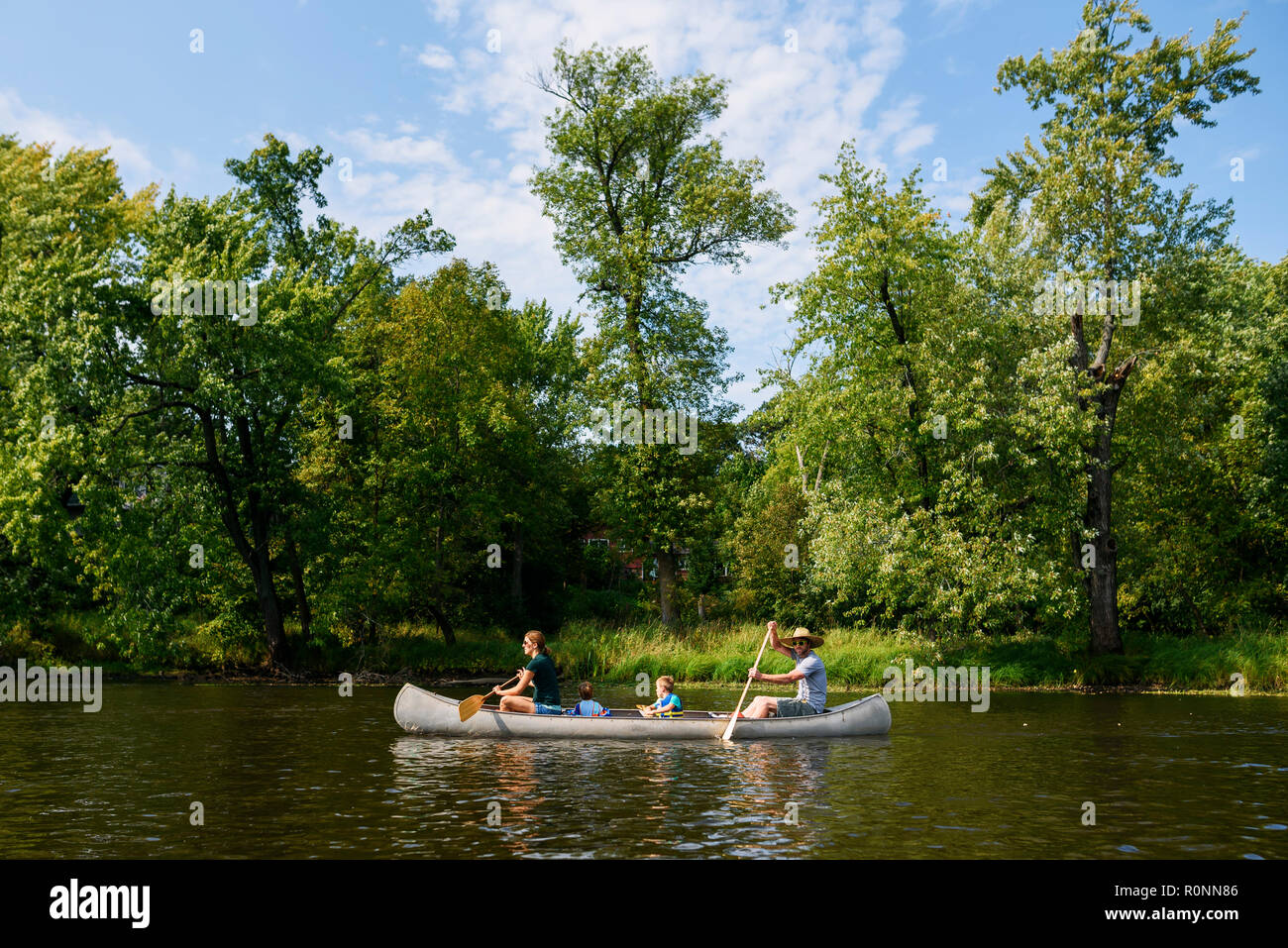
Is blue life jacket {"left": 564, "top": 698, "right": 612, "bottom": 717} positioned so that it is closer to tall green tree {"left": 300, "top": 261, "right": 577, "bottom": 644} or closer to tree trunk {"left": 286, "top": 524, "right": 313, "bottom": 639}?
tall green tree {"left": 300, "top": 261, "right": 577, "bottom": 644}

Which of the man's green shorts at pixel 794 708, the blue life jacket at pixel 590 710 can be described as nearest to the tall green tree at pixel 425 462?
the blue life jacket at pixel 590 710

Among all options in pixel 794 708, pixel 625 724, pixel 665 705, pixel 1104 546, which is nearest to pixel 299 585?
pixel 665 705

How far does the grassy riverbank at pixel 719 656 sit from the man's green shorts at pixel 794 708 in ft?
33.4

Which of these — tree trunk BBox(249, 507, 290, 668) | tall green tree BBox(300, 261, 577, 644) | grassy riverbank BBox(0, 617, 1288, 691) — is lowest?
grassy riverbank BBox(0, 617, 1288, 691)

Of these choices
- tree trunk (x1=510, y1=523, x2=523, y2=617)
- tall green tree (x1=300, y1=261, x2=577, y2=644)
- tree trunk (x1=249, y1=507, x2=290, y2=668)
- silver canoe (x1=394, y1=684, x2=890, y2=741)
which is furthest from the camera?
tree trunk (x1=510, y1=523, x2=523, y2=617)

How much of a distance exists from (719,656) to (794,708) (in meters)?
12.3

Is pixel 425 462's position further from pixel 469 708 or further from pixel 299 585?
pixel 469 708

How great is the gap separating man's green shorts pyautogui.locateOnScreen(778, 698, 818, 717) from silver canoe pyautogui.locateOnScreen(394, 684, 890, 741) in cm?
78

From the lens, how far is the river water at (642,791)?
9.36 metres

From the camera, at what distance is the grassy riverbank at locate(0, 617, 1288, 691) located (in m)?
28.0

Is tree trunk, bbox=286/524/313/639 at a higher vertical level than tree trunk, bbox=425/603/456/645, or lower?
higher

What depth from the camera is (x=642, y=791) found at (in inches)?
489

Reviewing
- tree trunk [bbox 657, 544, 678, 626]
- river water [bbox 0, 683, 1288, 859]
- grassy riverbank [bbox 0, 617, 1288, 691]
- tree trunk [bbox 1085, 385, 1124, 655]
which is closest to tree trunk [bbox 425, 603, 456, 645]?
grassy riverbank [bbox 0, 617, 1288, 691]
